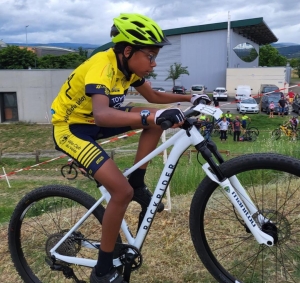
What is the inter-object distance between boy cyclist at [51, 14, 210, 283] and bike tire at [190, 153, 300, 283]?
503 millimetres

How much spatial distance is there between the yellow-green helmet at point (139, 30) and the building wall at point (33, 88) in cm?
3126

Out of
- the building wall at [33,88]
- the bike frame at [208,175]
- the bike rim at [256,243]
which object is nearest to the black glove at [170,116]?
the bike frame at [208,175]

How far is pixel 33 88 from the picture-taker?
108 feet

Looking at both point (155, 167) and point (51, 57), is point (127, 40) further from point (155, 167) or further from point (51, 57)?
point (51, 57)

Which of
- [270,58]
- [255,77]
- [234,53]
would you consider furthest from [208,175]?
[270,58]

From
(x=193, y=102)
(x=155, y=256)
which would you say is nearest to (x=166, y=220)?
(x=155, y=256)

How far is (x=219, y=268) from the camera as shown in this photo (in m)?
2.65

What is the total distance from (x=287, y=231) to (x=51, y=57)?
78.5 meters

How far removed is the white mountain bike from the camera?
2.45 metres

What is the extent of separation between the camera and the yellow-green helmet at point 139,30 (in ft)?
8.26

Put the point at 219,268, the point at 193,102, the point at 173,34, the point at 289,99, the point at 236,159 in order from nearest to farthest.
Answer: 1. the point at 236,159
2. the point at 219,268
3. the point at 193,102
4. the point at 289,99
5. the point at 173,34

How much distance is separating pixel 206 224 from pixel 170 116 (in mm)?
1211

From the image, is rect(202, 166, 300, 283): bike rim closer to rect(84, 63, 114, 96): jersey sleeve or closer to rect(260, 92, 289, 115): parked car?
rect(84, 63, 114, 96): jersey sleeve

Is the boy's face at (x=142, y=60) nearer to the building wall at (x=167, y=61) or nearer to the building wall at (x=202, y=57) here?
the building wall at (x=202, y=57)
